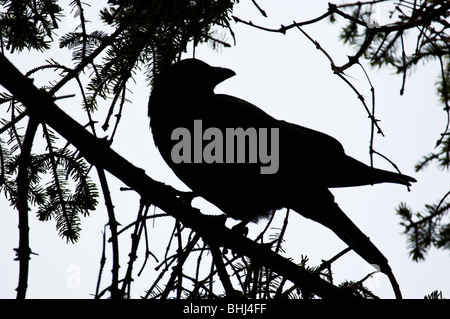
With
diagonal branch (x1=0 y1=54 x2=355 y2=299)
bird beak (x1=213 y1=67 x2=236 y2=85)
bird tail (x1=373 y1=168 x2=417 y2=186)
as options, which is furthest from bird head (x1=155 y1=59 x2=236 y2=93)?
bird tail (x1=373 y1=168 x2=417 y2=186)

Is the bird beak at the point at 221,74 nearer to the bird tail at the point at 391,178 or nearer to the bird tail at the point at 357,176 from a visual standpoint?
the bird tail at the point at 357,176

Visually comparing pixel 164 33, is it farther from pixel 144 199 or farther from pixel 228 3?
pixel 144 199

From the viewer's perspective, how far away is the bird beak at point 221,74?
11.3 ft

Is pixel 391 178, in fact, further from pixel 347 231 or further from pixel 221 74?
pixel 221 74

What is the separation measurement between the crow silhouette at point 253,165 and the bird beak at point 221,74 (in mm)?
313

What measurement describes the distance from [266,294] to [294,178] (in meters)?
0.96

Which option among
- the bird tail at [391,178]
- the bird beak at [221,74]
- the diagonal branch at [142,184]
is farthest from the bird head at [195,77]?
the bird tail at [391,178]

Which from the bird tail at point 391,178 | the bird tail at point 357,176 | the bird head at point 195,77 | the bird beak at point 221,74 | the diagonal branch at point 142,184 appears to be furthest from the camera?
the bird beak at point 221,74

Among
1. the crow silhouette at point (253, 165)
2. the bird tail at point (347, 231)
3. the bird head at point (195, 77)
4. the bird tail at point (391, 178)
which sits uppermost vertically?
the bird head at point (195, 77)

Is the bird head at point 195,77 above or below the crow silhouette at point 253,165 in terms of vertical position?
above

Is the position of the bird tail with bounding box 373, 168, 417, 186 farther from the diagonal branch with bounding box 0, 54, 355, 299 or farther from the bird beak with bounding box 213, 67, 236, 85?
the bird beak with bounding box 213, 67, 236, 85

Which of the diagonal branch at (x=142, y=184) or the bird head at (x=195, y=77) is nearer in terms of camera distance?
the diagonal branch at (x=142, y=184)

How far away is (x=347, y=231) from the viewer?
272 centimetres
